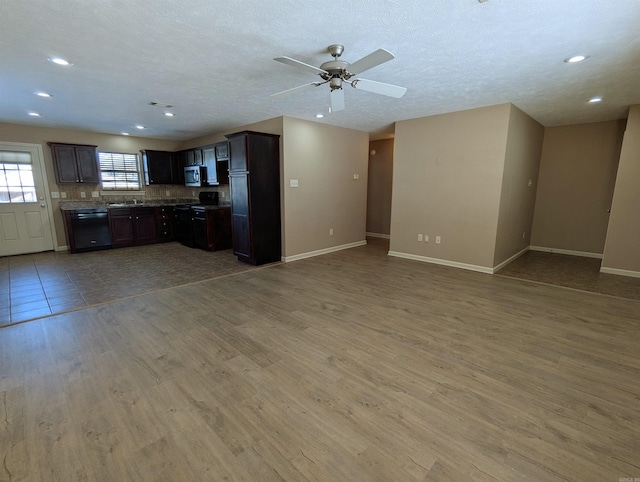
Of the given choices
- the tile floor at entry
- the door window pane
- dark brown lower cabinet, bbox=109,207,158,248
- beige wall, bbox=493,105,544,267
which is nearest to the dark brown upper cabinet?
the door window pane

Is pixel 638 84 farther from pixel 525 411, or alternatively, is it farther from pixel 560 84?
pixel 525 411

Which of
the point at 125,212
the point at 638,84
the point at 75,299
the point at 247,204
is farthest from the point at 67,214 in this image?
the point at 638,84

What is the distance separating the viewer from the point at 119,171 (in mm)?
6855

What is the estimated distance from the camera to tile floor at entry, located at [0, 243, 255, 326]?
11.3ft

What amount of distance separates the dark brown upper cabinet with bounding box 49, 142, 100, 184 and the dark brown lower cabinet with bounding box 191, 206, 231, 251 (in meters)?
2.34

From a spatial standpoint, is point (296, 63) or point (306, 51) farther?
point (306, 51)

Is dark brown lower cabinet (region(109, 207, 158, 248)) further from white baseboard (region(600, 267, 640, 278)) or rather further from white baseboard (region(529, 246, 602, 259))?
white baseboard (region(600, 267, 640, 278))

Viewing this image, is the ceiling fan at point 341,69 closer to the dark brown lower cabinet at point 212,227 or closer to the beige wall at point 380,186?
the dark brown lower cabinet at point 212,227

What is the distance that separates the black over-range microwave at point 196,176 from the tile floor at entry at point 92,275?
1.62 meters

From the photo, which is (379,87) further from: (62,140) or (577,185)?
(62,140)

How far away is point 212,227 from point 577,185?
24.3 feet

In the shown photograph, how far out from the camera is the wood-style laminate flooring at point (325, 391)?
147 centimetres

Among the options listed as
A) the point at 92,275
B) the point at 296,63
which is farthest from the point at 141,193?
the point at 296,63

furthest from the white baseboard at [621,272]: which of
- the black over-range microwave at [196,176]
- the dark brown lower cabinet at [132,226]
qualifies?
the dark brown lower cabinet at [132,226]
